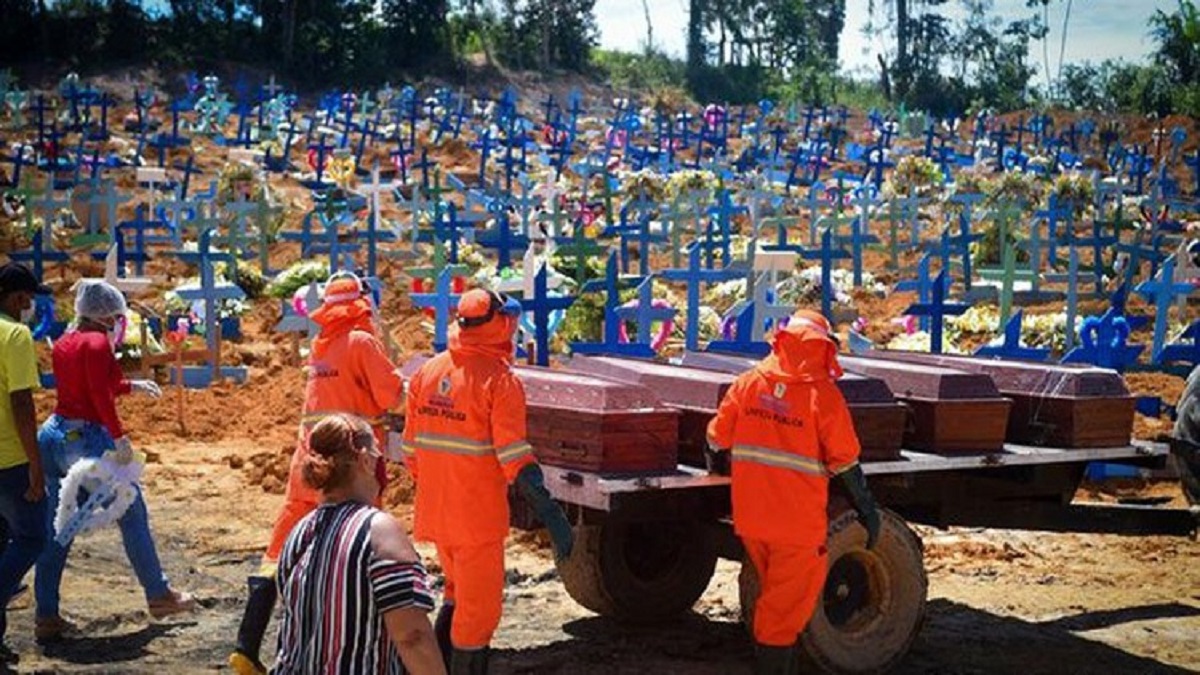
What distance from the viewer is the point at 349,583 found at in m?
3.83

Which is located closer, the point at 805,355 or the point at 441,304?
the point at 805,355

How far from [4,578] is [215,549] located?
2.85m

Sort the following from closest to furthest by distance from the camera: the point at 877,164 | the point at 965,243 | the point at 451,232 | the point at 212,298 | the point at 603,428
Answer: the point at 603,428, the point at 212,298, the point at 451,232, the point at 965,243, the point at 877,164

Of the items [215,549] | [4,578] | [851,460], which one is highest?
[851,460]

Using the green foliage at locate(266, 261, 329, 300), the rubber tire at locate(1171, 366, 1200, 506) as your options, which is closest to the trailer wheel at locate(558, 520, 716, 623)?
the rubber tire at locate(1171, 366, 1200, 506)

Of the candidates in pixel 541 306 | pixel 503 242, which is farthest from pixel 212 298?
pixel 541 306

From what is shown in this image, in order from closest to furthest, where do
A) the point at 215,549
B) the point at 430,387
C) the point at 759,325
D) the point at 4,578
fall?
the point at 430,387, the point at 4,578, the point at 215,549, the point at 759,325

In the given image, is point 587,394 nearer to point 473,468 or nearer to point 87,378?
point 473,468

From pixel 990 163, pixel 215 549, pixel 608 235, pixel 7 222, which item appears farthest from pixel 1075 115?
pixel 215 549

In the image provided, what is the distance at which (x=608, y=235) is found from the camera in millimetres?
22828

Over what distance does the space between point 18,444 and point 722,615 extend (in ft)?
11.3

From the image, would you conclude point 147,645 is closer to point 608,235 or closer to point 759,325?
point 759,325

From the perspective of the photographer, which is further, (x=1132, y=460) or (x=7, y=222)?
(x=7, y=222)

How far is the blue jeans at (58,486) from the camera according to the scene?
24.1ft
